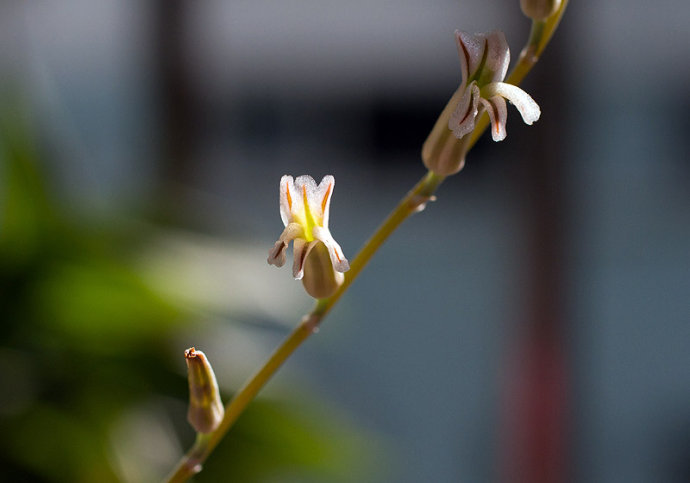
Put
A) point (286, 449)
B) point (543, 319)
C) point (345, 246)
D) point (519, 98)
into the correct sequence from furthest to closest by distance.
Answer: point (345, 246)
point (543, 319)
point (286, 449)
point (519, 98)

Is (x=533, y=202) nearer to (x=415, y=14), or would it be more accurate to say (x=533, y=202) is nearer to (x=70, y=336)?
(x=70, y=336)

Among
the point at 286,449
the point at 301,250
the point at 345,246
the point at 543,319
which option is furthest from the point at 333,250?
the point at 345,246

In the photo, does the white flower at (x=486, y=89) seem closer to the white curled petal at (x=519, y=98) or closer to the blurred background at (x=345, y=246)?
the white curled petal at (x=519, y=98)

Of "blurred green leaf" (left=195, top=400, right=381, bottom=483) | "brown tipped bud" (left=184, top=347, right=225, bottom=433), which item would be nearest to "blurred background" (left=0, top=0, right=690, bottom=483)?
"blurred green leaf" (left=195, top=400, right=381, bottom=483)

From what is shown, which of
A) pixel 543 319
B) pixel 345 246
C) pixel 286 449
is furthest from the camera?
pixel 345 246

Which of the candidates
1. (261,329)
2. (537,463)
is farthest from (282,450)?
(537,463)

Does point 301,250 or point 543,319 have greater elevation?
point 301,250

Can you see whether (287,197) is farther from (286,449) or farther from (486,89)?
(286,449)

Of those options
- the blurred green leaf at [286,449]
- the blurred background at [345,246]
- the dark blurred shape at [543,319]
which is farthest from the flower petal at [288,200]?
the dark blurred shape at [543,319]

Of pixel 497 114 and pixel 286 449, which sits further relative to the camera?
pixel 286 449
